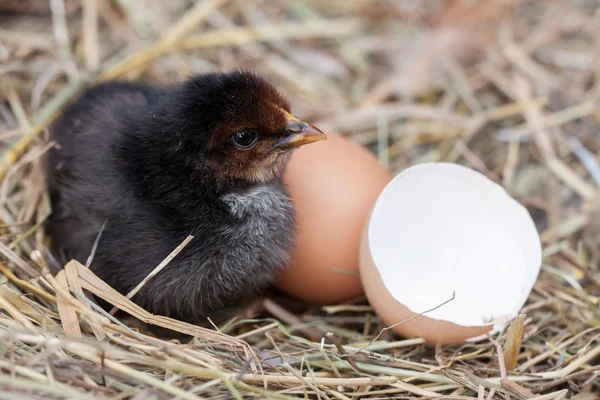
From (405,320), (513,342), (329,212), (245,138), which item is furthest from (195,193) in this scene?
(513,342)

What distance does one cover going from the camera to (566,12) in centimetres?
392

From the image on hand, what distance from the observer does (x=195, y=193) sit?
2254mm

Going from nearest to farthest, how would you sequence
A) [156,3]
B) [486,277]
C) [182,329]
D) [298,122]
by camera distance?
[182,329] < [298,122] < [486,277] < [156,3]

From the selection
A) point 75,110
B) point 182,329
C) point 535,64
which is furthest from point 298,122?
point 535,64

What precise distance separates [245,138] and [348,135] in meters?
1.21

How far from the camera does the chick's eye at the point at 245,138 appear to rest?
7.30 feet

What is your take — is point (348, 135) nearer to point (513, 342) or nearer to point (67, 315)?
point (513, 342)

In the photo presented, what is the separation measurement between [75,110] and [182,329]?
109 centimetres

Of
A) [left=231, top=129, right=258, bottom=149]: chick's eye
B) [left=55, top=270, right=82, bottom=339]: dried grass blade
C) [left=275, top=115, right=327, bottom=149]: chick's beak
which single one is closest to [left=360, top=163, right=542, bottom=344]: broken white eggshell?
[left=275, top=115, right=327, bottom=149]: chick's beak

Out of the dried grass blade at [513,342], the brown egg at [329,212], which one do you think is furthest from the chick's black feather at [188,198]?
the dried grass blade at [513,342]

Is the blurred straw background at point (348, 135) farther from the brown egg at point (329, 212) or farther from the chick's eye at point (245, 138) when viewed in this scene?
the chick's eye at point (245, 138)

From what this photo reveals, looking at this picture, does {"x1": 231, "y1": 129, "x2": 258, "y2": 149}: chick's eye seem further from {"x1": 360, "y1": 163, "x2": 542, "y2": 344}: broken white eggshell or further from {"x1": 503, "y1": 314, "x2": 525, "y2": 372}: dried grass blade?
{"x1": 503, "y1": 314, "x2": 525, "y2": 372}: dried grass blade

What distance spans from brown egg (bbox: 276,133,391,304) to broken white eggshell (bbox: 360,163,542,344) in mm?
118

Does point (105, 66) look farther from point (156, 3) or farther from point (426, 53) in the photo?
point (426, 53)
